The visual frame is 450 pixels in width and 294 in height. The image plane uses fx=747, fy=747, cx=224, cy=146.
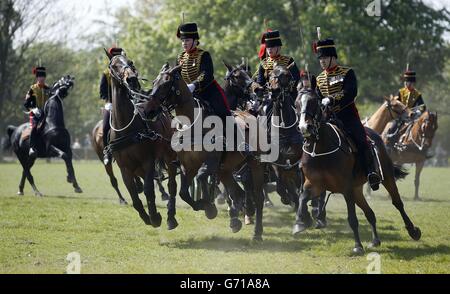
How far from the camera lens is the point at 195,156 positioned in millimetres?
12125

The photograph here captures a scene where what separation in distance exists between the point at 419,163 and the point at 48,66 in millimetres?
38700

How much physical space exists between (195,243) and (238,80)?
3577 mm

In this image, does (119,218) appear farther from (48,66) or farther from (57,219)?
(48,66)

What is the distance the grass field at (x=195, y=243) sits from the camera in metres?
9.93

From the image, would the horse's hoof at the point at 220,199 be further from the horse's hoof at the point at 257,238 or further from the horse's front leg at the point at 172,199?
the horse's hoof at the point at 257,238

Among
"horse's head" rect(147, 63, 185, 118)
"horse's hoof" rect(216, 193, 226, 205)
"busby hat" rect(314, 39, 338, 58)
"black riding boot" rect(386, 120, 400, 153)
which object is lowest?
"horse's hoof" rect(216, 193, 226, 205)

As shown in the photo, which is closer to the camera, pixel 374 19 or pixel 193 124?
pixel 193 124

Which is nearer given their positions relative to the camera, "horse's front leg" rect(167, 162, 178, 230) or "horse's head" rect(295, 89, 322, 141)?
"horse's head" rect(295, 89, 322, 141)

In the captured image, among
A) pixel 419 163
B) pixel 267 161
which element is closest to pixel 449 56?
pixel 419 163

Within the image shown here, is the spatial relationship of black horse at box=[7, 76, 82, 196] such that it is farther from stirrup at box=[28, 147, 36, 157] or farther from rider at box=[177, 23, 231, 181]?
rider at box=[177, 23, 231, 181]

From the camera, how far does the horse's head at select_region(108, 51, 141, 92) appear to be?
38.9ft

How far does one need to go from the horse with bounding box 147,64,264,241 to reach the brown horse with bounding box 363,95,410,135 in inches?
303

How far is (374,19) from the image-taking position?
41.2 meters

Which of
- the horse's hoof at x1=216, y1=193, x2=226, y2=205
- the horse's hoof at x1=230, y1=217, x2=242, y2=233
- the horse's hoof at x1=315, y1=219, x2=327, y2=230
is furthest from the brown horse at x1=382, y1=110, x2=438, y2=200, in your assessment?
the horse's hoof at x1=230, y1=217, x2=242, y2=233
